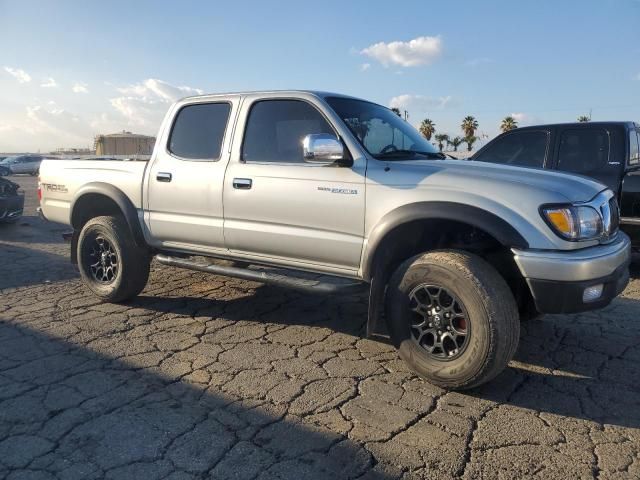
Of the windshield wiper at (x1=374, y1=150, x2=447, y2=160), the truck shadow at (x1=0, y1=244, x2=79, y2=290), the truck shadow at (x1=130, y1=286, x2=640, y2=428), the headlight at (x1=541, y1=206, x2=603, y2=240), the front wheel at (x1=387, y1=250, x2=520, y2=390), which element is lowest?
the truck shadow at (x1=130, y1=286, x2=640, y2=428)

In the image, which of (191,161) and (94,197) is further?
(94,197)

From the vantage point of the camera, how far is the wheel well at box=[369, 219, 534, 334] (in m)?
3.57

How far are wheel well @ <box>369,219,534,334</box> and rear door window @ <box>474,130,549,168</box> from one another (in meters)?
3.30

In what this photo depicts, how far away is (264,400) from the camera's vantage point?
10.6ft

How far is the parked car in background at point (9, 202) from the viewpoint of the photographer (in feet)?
33.7

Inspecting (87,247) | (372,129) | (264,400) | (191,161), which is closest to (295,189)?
(372,129)

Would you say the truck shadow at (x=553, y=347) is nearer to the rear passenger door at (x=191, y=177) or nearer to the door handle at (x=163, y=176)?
the rear passenger door at (x=191, y=177)

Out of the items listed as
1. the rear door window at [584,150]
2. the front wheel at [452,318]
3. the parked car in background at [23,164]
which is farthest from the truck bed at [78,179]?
the parked car in background at [23,164]

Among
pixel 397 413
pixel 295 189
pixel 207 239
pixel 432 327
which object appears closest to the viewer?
pixel 397 413

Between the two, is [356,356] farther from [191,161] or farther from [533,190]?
[191,161]

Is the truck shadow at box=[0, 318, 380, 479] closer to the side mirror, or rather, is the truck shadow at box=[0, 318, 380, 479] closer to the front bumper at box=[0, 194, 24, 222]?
the side mirror

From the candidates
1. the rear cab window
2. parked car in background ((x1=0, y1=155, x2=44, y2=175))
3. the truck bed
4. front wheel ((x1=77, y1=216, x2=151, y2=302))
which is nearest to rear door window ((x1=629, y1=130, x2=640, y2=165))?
the rear cab window

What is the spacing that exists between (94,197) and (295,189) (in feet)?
8.39

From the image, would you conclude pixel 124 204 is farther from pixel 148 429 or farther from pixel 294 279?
pixel 148 429
